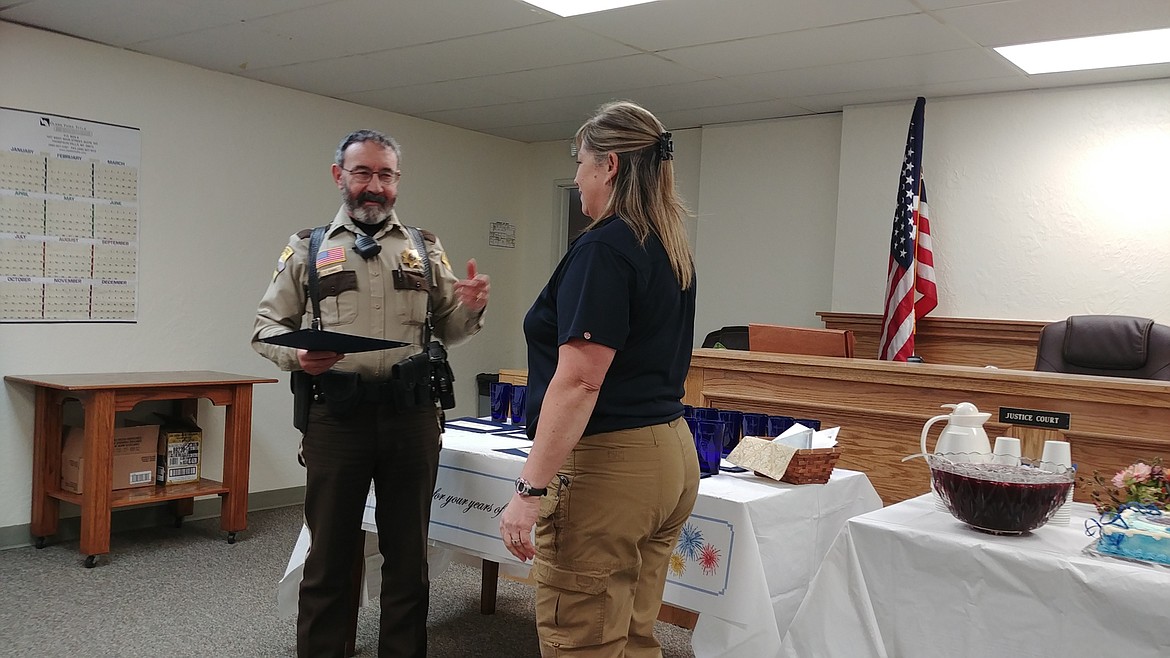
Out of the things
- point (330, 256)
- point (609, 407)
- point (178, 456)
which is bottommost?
point (178, 456)

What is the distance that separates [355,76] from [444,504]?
299cm

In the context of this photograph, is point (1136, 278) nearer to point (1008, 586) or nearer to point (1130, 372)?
point (1130, 372)

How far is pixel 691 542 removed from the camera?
7.00 ft

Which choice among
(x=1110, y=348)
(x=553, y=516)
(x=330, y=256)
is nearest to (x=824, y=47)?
(x=1110, y=348)

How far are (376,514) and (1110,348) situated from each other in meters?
3.32

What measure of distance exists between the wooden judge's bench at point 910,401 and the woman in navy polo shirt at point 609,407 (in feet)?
3.21

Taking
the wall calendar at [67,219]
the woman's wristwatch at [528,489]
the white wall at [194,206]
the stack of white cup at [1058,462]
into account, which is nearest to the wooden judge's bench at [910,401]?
the stack of white cup at [1058,462]

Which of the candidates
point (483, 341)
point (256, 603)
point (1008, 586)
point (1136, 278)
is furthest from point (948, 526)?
point (483, 341)

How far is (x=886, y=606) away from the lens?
1819 millimetres

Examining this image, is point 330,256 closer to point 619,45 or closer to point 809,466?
point 809,466

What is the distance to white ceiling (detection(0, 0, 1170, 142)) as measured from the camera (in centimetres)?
363

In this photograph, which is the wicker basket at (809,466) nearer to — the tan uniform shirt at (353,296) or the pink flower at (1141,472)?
the pink flower at (1141,472)

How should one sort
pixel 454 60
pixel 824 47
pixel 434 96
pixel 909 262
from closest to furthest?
pixel 824 47, pixel 454 60, pixel 909 262, pixel 434 96

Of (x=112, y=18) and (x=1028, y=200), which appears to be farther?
(x=1028, y=200)
